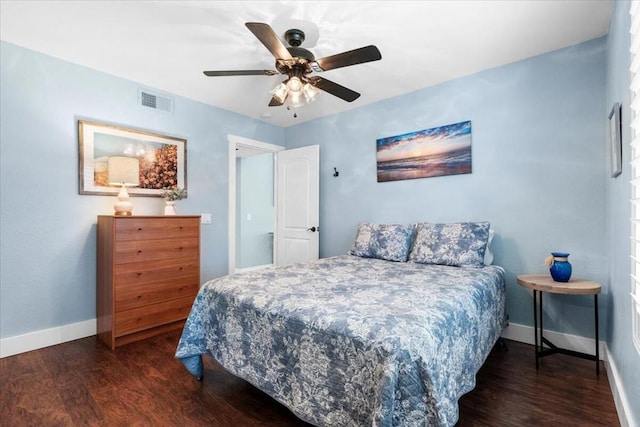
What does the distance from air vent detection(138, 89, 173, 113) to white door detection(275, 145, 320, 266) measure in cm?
159

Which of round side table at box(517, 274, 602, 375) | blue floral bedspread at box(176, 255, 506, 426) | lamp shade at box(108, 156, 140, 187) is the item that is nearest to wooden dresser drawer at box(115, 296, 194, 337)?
blue floral bedspread at box(176, 255, 506, 426)

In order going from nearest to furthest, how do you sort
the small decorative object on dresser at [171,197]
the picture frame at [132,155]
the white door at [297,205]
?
the picture frame at [132,155]
the small decorative object on dresser at [171,197]
the white door at [297,205]

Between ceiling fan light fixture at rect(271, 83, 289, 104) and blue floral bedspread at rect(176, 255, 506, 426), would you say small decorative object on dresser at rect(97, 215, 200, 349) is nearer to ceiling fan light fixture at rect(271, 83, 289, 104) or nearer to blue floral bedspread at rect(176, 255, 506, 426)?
blue floral bedspread at rect(176, 255, 506, 426)

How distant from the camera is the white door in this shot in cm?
409

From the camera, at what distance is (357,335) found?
126cm

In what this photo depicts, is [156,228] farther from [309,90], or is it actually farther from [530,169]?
[530,169]

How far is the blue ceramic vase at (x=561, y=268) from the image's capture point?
219cm

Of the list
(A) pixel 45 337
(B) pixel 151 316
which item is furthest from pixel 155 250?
(A) pixel 45 337

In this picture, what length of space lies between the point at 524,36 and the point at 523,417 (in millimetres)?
2594

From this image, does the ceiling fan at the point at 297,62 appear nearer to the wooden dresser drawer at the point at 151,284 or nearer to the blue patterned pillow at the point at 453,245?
the blue patterned pillow at the point at 453,245

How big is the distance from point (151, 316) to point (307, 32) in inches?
109

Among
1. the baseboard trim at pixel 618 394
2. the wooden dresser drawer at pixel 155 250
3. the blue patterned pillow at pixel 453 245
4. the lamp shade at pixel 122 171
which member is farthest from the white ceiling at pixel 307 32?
the baseboard trim at pixel 618 394

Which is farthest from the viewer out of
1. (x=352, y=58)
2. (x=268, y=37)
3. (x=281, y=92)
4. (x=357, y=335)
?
(x=281, y=92)

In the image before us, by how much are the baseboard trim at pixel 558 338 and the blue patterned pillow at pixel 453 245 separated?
0.74m
